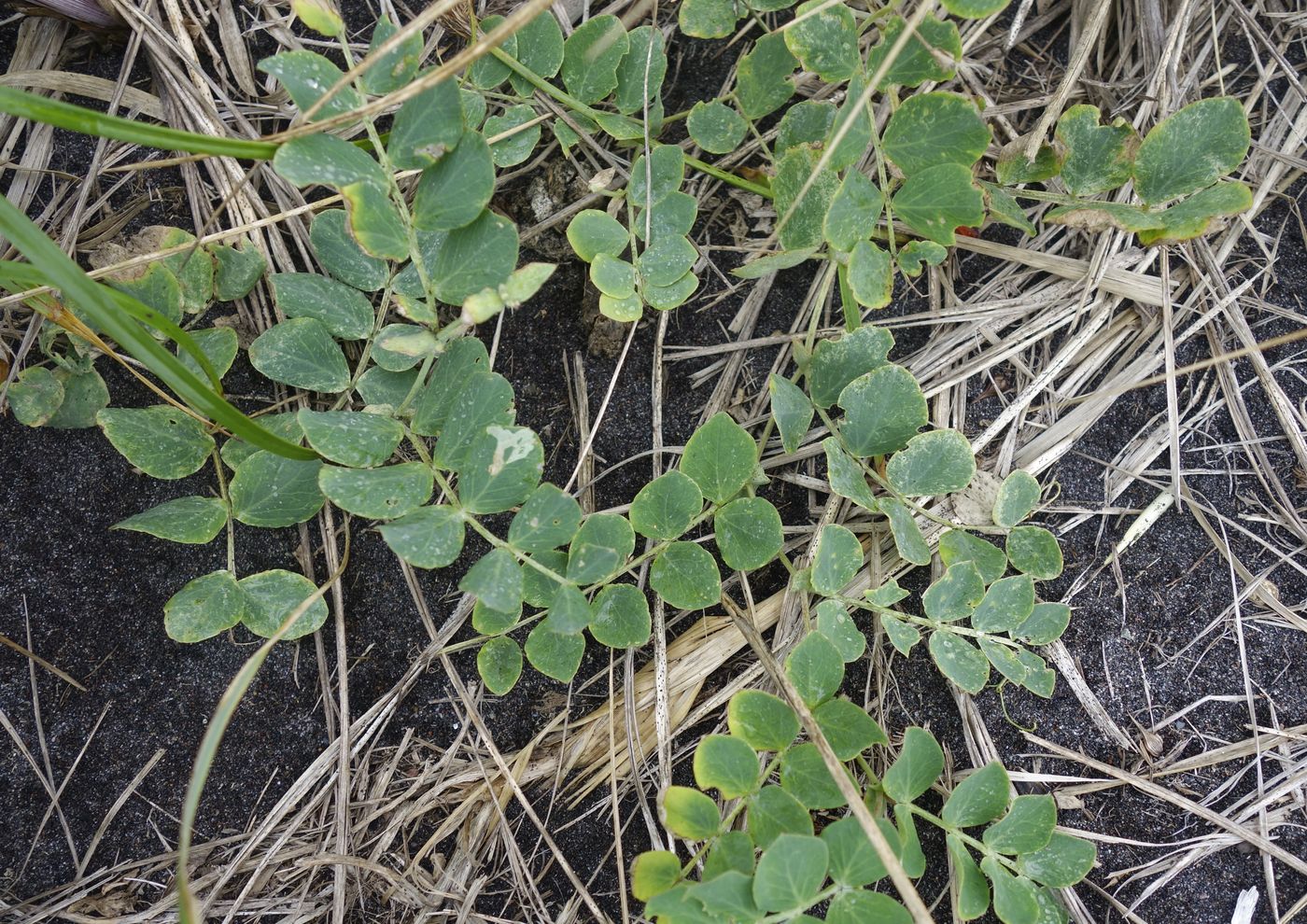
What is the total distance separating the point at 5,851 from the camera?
4.44 feet

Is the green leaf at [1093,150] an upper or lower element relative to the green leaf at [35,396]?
upper

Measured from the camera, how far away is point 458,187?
1.14m

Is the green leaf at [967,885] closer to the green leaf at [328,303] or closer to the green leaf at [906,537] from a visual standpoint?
the green leaf at [906,537]

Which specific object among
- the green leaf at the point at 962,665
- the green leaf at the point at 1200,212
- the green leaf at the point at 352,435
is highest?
the green leaf at the point at 1200,212

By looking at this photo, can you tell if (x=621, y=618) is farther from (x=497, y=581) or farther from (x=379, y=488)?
(x=379, y=488)

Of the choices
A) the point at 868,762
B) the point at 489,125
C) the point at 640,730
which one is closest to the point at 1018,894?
the point at 868,762

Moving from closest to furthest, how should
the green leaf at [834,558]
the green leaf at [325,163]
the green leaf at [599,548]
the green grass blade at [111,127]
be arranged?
the green grass blade at [111,127], the green leaf at [325,163], the green leaf at [599,548], the green leaf at [834,558]

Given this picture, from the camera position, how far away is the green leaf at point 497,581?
43.6 inches

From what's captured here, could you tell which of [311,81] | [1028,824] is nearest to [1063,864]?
[1028,824]

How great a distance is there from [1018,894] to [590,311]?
107 centimetres

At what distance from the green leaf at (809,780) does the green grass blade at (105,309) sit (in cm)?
85

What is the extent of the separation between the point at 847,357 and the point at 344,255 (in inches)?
29.1

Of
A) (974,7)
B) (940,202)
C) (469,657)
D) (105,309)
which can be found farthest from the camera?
(469,657)

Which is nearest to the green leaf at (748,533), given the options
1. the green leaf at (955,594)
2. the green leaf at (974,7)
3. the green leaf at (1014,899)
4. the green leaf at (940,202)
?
the green leaf at (955,594)
